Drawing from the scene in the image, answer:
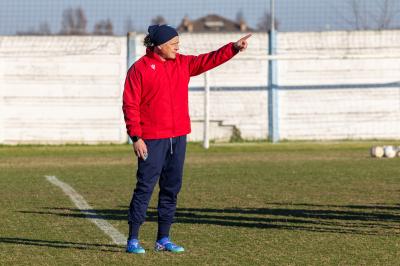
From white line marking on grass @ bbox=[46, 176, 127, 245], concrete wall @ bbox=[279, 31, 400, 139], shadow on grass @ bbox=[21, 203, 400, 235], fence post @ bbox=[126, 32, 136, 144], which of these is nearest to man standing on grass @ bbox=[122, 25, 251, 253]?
white line marking on grass @ bbox=[46, 176, 127, 245]

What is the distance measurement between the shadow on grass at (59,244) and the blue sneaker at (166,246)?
0.33 metres

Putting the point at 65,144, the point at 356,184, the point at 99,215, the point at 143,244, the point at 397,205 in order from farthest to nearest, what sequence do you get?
1. the point at 65,144
2. the point at 356,184
3. the point at 397,205
4. the point at 99,215
5. the point at 143,244

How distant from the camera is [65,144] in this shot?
29.4 metres

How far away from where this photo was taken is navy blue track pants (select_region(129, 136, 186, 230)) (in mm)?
8734

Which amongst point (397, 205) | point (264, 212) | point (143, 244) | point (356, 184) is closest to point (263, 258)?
point (143, 244)

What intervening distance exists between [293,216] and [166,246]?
2894 millimetres

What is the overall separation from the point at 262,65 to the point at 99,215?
723 inches

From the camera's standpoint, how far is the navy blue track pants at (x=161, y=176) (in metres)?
8.73

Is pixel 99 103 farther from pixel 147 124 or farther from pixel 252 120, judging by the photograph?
pixel 147 124

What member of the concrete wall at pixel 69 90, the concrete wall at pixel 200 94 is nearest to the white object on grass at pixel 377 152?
the concrete wall at pixel 200 94

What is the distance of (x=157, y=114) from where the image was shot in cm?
877

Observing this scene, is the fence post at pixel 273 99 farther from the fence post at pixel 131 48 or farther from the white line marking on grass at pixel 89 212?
the white line marking on grass at pixel 89 212

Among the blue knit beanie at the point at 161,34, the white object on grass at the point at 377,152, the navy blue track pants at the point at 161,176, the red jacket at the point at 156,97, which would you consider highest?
the blue knit beanie at the point at 161,34

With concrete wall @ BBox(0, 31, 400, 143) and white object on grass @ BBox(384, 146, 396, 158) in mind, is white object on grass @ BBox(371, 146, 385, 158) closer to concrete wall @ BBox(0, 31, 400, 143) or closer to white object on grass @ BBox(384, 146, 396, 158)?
white object on grass @ BBox(384, 146, 396, 158)
